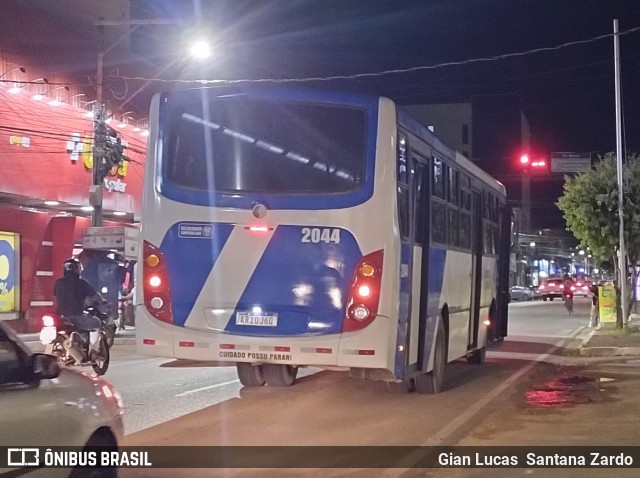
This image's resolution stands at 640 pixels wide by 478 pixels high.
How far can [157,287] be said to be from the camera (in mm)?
10602

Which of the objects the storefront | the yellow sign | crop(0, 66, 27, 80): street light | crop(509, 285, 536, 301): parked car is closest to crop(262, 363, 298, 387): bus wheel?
the storefront

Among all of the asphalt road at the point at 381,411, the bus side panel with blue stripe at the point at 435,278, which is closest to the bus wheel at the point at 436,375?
the asphalt road at the point at 381,411

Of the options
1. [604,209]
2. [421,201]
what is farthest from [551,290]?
[421,201]

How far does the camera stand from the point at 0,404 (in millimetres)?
5332

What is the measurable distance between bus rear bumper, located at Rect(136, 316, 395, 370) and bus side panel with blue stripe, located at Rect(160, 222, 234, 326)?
0.81 feet

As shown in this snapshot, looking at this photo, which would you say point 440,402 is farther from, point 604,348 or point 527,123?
point 527,123

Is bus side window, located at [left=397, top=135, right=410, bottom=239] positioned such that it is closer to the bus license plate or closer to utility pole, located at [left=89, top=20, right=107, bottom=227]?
the bus license plate

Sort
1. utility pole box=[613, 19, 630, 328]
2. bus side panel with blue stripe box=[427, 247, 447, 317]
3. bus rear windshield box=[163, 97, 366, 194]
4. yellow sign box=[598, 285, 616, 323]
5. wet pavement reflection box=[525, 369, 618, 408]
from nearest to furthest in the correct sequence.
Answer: bus rear windshield box=[163, 97, 366, 194] < bus side panel with blue stripe box=[427, 247, 447, 317] < wet pavement reflection box=[525, 369, 618, 408] < utility pole box=[613, 19, 630, 328] < yellow sign box=[598, 285, 616, 323]

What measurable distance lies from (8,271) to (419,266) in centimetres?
1863

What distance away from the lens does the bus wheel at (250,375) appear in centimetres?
1321

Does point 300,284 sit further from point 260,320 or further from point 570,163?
point 570,163

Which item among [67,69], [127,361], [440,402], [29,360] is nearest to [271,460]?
[29,360]

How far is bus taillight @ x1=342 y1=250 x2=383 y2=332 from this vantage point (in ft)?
33.6

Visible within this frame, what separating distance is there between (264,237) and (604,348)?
14124 mm
